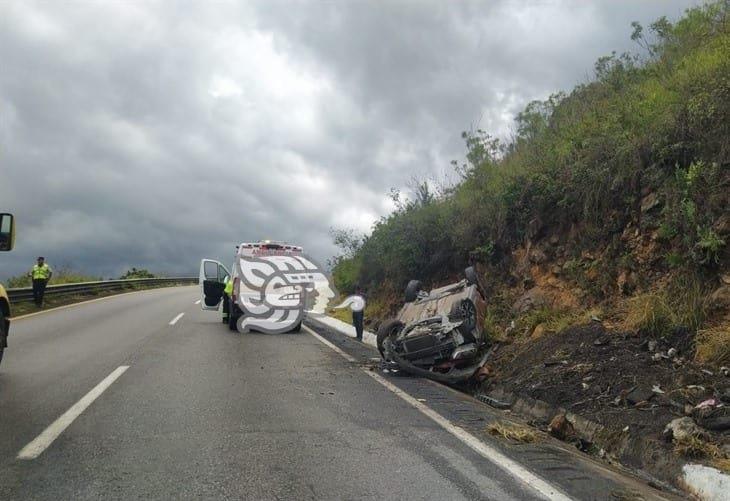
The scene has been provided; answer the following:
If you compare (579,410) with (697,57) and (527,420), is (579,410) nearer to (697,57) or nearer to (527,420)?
(527,420)

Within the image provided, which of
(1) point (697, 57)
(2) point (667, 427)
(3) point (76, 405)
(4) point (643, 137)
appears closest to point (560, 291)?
(4) point (643, 137)

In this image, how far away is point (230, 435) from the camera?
560cm

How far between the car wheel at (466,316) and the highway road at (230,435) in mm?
957

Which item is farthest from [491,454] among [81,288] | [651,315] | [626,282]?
[81,288]

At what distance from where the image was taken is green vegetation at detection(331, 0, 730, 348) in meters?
7.64

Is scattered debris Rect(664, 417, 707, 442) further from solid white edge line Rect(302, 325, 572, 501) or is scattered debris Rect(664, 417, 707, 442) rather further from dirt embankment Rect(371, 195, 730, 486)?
solid white edge line Rect(302, 325, 572, 501)

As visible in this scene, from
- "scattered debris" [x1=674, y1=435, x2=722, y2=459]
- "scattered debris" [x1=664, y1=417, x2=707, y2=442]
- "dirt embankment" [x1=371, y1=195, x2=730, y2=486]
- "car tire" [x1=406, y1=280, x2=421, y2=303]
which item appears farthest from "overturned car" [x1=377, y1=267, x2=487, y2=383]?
"scattered debris" [x1=674, y1=435, x2=722, y2=459]

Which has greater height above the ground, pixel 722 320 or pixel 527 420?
pixel 722 320

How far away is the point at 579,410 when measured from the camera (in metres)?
6.43

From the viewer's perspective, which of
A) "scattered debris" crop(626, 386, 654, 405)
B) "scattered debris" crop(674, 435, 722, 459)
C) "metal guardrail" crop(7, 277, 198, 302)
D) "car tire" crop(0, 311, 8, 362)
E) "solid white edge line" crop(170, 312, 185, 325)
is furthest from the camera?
"metal guardrail" crop(7, 277, 198, 302)

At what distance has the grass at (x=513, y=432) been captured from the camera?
18.7 ft

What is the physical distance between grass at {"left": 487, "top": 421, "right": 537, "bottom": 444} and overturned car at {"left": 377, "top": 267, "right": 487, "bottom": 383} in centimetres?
265

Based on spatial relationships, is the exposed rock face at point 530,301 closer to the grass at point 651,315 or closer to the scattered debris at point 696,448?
the grass at point 651,315

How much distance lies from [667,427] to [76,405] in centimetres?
599
